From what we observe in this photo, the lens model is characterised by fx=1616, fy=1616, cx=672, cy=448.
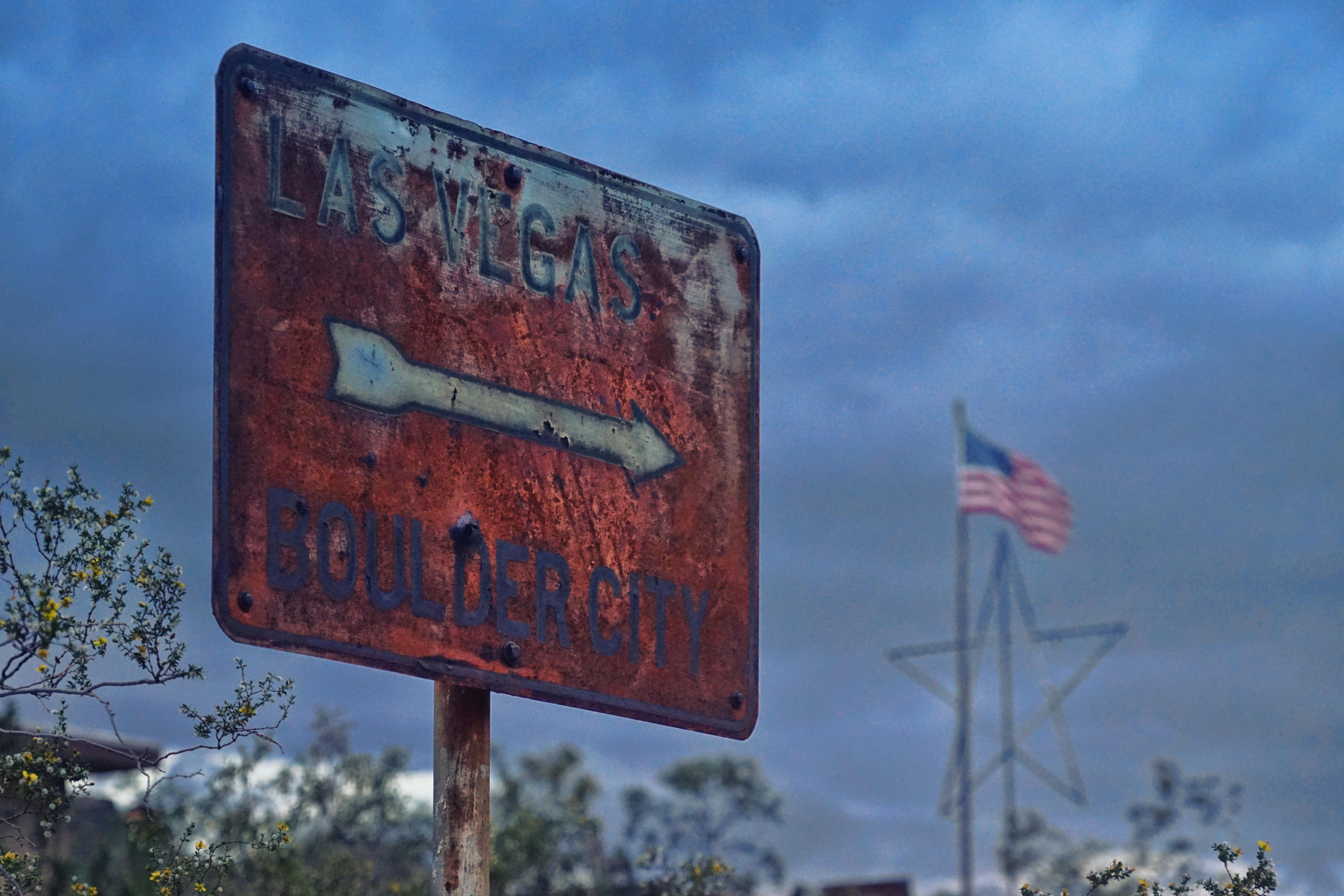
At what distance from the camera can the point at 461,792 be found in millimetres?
4652

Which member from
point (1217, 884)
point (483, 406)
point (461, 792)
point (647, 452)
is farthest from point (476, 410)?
point (1217, 884)

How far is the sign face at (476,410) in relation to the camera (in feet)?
14.3

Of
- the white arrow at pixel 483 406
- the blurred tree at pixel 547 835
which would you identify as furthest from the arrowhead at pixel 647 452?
the blurred tree at pixel 547 835

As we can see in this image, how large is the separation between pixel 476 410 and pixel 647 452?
2.30 ft

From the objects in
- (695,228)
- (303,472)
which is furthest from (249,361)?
(695,228)

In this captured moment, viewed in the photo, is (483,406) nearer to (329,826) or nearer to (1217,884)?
(1217,884)

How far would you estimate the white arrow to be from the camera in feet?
14.9

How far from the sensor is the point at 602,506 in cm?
506

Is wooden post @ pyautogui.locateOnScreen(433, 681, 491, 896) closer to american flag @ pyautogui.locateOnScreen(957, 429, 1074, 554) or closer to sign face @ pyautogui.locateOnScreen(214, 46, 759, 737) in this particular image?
sign face @ pyautogui.locateOnScreen(214, 46, 759, 737)

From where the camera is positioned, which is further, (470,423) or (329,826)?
(329,826)

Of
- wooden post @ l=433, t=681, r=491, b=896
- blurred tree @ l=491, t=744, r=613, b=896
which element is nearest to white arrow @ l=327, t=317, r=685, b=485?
wooden post @ l=433, t=681, r=491, b=896

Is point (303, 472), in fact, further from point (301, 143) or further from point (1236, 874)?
point (1236, 874)

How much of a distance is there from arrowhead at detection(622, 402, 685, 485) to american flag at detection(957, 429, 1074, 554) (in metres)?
26.5

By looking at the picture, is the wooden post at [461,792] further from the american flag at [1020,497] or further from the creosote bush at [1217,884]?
the american flag at [1020,497]
